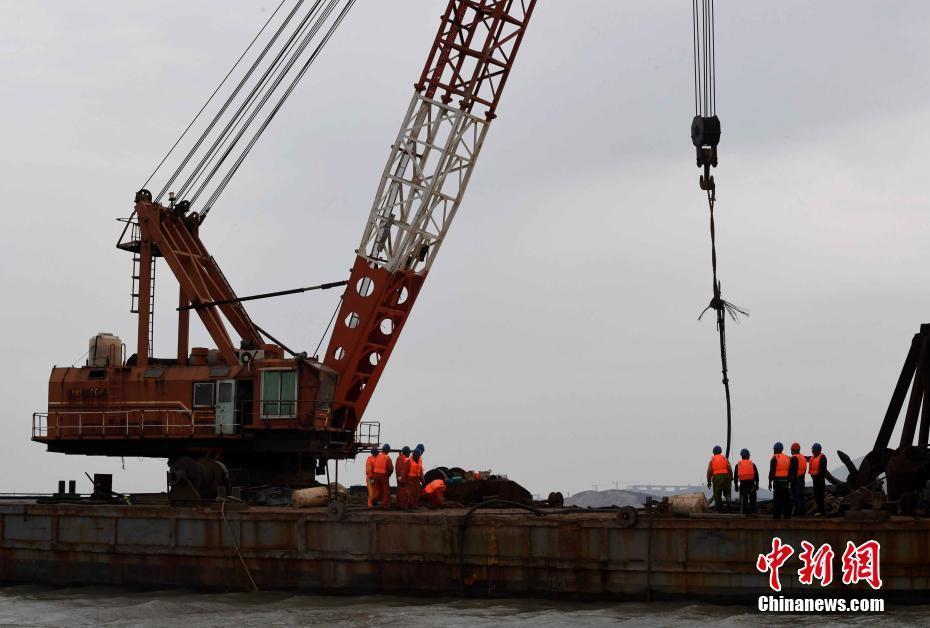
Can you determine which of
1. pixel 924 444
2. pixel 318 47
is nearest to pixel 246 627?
pixel 924 444

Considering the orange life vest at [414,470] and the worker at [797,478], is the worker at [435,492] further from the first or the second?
the worker at [797,478]

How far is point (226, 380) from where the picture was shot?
38.8 metres

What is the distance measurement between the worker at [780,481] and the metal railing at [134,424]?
56.1ft

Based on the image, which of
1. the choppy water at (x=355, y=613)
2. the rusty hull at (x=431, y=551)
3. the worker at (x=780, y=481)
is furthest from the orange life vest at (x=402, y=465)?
the worker at (x=780, y=481)

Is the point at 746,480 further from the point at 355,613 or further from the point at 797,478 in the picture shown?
the point at 355,613

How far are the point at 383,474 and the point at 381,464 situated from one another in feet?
0.93

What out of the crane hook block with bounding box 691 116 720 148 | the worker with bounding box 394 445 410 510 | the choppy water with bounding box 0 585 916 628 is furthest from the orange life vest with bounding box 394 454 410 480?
the crane hook block with bounding box 691 116 720 148

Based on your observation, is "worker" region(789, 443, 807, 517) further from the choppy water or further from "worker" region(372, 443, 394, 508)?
"worker" region(372, 443, 394, 508)

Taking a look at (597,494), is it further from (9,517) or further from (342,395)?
(9,517)

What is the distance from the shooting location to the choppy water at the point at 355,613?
87.6ft

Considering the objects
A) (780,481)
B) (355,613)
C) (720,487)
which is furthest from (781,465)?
(355,613)

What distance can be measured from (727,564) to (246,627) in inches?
414

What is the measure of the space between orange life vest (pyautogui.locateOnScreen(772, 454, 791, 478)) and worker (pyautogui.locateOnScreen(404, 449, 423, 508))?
911 centimetres

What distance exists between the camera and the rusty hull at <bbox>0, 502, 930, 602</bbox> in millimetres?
27422
